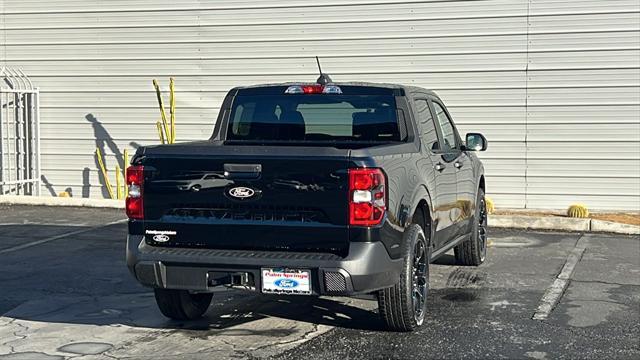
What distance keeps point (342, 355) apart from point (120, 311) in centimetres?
221

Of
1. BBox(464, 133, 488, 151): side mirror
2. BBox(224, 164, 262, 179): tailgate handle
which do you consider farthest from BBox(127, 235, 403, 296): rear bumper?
BBox(464, 133, 488, 151): side mirror

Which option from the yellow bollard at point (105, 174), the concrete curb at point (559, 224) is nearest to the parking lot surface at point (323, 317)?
the concrete curb at point (559, 224)

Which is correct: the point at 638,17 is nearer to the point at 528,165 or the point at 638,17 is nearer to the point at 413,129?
the point at 528,165

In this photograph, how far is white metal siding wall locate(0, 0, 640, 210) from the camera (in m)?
13.6

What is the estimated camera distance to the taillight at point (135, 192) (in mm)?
5910

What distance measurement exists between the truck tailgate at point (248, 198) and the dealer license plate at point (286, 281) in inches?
6.1

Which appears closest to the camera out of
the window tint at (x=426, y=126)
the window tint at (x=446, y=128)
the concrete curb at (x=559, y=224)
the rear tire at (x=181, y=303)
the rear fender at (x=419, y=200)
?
the rear fender at (x=419, y=200)

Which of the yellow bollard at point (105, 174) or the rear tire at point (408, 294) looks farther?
the yellow bollard at point (105, 174)

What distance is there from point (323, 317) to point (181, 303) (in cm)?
110

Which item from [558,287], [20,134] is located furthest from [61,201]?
[558,287]

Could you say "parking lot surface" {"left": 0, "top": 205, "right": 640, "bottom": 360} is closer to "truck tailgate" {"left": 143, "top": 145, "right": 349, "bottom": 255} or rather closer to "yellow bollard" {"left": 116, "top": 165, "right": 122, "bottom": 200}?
"truck tailgate" {"left": 143, "top": 145, "right": 349, "bottom": 255}

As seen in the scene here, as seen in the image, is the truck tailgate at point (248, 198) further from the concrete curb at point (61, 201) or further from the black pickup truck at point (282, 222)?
the concrete curb at point (61, 201)

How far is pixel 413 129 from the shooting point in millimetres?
6949

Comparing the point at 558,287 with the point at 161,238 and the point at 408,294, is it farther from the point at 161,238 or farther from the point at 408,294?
the point at 161,238
